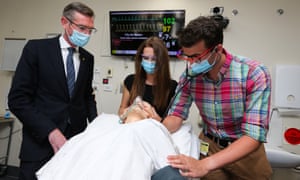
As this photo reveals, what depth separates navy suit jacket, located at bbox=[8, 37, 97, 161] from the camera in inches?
49.8

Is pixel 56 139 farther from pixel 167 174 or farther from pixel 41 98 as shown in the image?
pixel 167 174

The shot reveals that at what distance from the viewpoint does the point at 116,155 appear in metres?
0.86

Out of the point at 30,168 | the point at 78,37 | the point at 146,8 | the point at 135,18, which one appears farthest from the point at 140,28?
the point at 30,168

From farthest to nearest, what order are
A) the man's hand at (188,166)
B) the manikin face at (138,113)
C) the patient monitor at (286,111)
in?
the patient monitor at (286,111), the manikin face at (138,113), the man's hand at (188,166)

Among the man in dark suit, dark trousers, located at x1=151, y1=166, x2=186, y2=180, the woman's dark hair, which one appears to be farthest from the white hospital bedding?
the woman's dark hair

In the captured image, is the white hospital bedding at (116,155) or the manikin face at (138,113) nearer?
the white hospital bedding at (116,155)

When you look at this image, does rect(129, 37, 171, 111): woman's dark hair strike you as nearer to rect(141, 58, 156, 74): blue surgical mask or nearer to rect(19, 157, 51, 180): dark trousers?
rect(141, 58, 156, 74): blue surgical mask

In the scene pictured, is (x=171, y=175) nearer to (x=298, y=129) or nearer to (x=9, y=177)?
(x=298, y=129)

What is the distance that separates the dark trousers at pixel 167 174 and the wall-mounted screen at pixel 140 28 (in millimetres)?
1741

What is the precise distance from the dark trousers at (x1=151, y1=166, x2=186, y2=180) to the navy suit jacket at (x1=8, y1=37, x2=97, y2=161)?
649 mm

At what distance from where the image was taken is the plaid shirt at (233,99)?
104cm

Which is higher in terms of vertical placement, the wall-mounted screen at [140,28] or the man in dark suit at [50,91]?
the wall-mounted screen at [140,28]

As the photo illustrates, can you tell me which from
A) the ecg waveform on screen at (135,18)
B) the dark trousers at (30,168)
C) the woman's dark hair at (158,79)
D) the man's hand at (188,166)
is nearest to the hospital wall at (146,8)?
the ecg waveform on screen at (135,18)

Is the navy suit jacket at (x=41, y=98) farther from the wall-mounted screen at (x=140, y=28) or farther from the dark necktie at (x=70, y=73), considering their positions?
the wall-mounted screen at (x=140, y=28)
